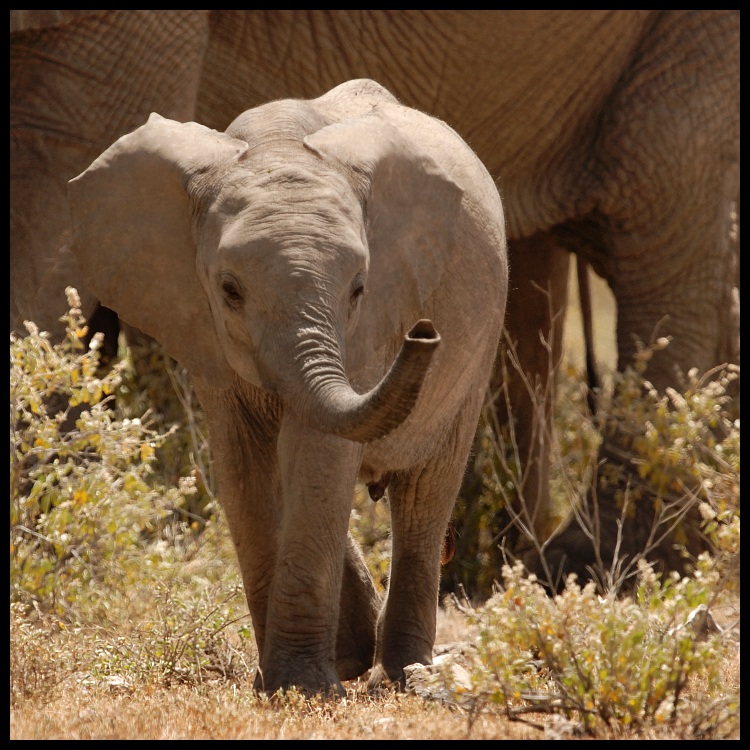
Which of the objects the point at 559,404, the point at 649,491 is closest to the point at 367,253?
the point at 649,491

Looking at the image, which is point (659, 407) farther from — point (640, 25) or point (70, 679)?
point (70, 679)

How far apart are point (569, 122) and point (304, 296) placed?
144 inches

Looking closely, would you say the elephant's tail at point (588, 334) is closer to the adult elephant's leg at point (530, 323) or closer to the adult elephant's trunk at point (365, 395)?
the adult elephant's leg at point (530, 323)

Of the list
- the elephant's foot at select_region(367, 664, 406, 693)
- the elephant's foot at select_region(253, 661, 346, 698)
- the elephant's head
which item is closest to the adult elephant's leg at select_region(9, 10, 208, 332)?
the elephant's head

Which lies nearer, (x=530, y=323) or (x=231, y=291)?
(x=231, y=291)

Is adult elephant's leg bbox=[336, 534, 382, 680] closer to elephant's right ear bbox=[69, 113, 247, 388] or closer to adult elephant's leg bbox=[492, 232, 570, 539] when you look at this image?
elephant's right ear bbox=[69, 113, 247, 388]

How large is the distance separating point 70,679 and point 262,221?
1.48 metres

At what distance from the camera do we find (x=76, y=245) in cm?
458

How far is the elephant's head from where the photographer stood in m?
3.88

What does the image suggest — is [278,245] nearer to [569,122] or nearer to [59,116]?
[59,116]

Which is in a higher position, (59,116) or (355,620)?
(59,116)

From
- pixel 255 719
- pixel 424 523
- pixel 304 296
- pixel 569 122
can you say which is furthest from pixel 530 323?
pixel 255 719

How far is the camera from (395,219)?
4430 mm

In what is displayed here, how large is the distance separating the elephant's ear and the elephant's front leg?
0.80 feet
